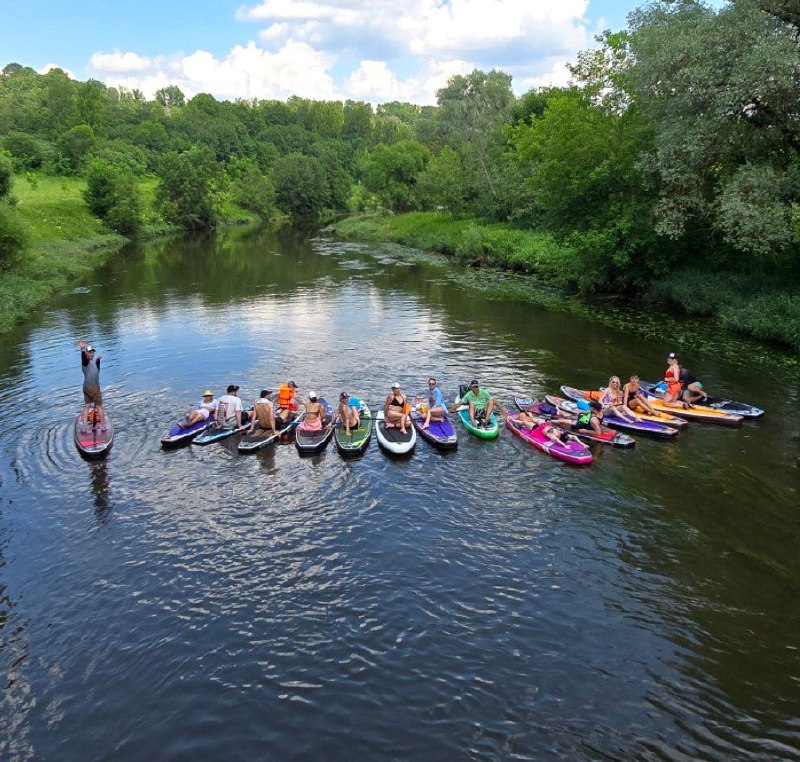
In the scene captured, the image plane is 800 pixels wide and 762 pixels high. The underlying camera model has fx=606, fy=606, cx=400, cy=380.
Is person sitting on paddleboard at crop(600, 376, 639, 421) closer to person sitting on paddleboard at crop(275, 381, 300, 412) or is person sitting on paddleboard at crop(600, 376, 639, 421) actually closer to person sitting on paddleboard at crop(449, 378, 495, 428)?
person sitting on paddleboard at crop(449, 378, 495, 428)

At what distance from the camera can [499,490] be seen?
1444cm

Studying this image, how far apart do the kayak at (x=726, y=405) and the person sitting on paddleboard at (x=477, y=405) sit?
5572 mm

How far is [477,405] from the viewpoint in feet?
59.2

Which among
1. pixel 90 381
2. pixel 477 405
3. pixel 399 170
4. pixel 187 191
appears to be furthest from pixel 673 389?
pixel 187 191

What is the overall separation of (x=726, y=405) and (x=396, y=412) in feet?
33.3

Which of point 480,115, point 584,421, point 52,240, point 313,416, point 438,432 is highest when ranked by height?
point 480,115

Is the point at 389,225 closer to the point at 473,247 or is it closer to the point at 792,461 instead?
the point at 473,247

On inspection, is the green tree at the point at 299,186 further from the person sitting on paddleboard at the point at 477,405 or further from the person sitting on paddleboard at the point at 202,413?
the person sitting on paddleboard at the point at 477,405

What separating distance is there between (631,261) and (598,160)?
5786 mm

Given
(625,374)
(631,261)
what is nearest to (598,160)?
(631,261)

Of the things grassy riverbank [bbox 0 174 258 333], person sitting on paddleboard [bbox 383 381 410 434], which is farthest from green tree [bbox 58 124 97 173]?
person sitting on paddleboard [bbox 383 381 410 434]

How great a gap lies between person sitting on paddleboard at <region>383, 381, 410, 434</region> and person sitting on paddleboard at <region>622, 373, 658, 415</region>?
21.8 feet

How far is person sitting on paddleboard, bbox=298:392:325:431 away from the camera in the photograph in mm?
17062

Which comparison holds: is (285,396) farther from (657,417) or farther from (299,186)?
(299,186)
